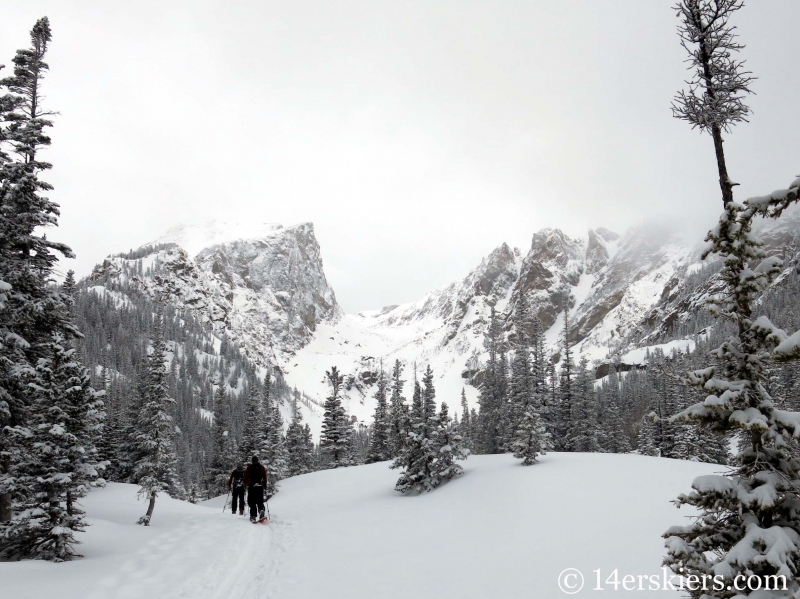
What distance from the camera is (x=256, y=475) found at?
58.0 feet

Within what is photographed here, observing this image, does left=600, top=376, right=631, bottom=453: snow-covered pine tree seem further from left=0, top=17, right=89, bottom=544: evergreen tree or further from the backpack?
left=0, top=17, right=89, bottom=544: evergreen tree

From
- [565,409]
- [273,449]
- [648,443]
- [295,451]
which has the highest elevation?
[565,409]

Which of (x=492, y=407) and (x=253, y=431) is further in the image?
(x=492, y=407)

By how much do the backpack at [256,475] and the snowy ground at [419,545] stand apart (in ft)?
4.98

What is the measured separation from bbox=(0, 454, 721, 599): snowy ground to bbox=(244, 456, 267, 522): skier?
2.41 ft

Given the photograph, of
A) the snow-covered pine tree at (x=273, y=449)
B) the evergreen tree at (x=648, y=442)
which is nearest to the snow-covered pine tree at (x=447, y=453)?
the snow-covered pine tree at (x=273, y=449)

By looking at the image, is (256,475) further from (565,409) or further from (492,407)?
(492,407)

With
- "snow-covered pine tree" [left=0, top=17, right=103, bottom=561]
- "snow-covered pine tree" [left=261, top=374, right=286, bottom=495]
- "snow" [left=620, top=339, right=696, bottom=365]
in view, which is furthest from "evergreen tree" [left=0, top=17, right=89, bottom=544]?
"snow" [left=620, top=339, right=696, bottom=365]

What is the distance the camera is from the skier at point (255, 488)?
1711 cm

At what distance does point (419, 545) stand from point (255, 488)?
7.84 metres

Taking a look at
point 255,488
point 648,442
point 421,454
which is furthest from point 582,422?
point 255,488

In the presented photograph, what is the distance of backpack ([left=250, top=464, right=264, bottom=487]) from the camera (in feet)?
57.6

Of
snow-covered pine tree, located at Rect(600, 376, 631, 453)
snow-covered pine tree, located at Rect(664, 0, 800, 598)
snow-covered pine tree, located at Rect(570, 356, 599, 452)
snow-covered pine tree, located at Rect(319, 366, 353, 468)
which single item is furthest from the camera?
snow-covered pine tree, located at Rect(319, 366, 353, 468)

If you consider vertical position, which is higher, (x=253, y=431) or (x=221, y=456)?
(x=253, y=431)
